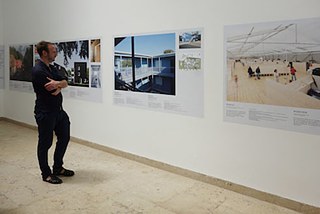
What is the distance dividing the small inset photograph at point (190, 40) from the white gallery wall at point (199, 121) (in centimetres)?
9

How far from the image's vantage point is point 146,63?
4.32m

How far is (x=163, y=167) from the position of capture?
4.22 metres

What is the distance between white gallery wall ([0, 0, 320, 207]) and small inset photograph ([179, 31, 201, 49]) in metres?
0.09

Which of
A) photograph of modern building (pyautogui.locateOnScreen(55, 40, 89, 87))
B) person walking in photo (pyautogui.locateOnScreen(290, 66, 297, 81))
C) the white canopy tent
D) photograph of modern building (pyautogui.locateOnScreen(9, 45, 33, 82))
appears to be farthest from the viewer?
photograph of modern building (pyautogui.locateOnScreen(9, 45, 33, 82))

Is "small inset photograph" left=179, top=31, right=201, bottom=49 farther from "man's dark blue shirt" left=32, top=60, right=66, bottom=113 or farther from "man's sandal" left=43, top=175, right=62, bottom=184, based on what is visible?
"man's sandal" left=43, top=175, right=62, bottom=184

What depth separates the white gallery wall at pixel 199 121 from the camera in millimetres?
3031

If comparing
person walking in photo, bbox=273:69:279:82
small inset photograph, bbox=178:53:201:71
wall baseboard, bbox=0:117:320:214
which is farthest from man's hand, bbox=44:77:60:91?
person walking in photo, bbox=273:69:279:82

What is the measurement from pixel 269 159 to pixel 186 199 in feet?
3.10

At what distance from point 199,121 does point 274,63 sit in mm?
1117

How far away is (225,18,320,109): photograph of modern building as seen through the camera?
2844 millimetres

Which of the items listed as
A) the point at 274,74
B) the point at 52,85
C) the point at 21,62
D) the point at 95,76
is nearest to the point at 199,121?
the point at 274,74

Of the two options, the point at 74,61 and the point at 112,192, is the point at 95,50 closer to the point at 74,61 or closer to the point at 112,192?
the point at 74,61

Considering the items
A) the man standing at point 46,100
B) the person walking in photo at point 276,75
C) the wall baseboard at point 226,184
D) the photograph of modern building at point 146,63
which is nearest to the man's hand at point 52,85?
the man standing at point 46,100

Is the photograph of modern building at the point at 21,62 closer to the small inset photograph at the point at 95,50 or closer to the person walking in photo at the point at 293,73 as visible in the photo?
the small inset photograph at the point at 95,50
